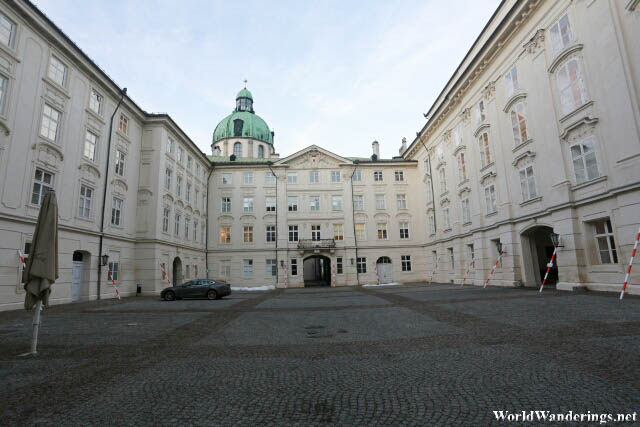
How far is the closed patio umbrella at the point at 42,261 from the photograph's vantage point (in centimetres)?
657

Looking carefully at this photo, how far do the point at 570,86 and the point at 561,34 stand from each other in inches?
116

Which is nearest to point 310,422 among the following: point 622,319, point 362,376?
point 362,376

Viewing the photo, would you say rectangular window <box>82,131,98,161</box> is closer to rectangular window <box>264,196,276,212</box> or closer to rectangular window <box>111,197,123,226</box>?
rectangular window <box>111,197,123,226</box>

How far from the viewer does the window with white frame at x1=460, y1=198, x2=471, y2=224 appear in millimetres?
27570

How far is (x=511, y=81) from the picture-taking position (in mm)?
21594

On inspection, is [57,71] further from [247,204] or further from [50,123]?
[247,204]

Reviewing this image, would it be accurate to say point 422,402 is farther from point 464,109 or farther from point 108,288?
point 464,109

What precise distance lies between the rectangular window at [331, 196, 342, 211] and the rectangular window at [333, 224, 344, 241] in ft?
6.30

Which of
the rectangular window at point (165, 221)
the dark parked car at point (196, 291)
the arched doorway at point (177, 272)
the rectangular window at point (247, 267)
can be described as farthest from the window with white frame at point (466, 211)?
the arched doorway at point (177, 272)

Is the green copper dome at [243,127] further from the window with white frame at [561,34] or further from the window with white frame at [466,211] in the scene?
the window with white frame at [561,34]

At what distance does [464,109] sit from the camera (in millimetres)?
27031

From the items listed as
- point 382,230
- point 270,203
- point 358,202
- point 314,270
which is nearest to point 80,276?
point 270,203

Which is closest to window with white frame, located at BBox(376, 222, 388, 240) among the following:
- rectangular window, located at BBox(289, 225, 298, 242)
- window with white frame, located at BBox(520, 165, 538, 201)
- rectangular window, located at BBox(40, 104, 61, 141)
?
rectangular window, located at BBox(289, 225, 298, 242)

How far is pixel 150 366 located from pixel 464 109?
91.3 feet
